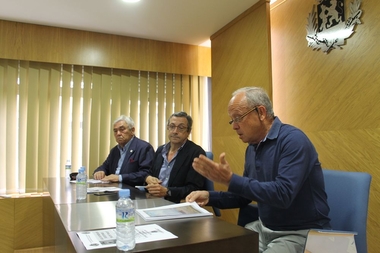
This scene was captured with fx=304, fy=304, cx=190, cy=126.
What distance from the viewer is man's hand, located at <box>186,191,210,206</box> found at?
1.66 metres

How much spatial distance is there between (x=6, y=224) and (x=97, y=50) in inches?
87.5

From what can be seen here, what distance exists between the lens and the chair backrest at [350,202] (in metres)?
1.38

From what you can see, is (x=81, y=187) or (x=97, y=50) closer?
(x=81, y=187)

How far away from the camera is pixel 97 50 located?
383 cm

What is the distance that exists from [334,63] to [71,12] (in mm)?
2663

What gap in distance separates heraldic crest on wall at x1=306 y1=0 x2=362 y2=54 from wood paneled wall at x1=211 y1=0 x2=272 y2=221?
435 millimetres

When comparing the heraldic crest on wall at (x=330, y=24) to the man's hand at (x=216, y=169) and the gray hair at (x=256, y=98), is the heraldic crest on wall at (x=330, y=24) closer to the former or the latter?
the gray hair at (x=256, y=98)

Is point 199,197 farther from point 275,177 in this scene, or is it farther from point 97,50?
point 97,50

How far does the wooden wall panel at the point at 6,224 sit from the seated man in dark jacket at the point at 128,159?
1.03 metres

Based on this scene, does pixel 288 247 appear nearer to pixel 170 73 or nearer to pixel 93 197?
pixel 93 197

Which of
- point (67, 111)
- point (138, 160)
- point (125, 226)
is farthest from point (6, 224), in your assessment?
point (125, 226)

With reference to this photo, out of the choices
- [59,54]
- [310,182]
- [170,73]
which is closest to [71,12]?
[59,54]

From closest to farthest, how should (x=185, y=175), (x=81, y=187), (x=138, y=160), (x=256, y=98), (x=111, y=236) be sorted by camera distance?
(x=111, y=236), (x=256, y=98), (x=81, y=187), (x=185, y=175), (x=138, y=160)

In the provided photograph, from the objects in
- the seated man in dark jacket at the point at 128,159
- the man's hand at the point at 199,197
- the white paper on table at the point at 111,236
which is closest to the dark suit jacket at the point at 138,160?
the seated man in dark jacket at the point at 128,159
